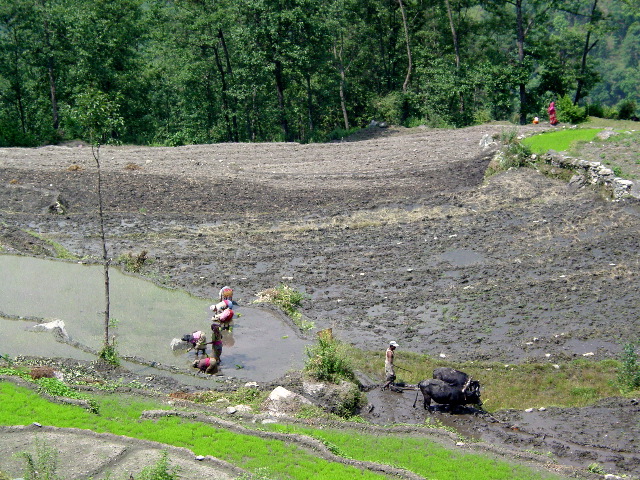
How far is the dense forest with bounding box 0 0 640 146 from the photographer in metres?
47.4

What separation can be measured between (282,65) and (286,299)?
29.0 metres

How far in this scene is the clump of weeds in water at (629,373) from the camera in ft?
56.9

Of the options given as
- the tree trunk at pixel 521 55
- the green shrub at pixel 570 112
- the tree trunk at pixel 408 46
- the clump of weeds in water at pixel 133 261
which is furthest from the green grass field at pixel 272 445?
the tree trunk at pixel 408 46

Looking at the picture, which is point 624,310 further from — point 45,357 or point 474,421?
point 45,357

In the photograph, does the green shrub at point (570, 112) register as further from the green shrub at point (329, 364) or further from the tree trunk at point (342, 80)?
the green shrub at point (329, 364)

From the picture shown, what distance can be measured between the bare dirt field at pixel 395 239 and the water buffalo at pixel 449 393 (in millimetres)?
429

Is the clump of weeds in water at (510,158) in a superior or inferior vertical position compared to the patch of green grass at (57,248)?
superior

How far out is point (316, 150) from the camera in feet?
140

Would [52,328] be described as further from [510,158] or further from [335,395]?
[510,158]

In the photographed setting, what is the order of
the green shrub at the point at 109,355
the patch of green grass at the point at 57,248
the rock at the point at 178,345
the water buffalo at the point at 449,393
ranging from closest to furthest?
1. the water buffalo at the point at 449,393
2. the green shrub at the point at 109,355
3. the rock at the point at 178,345
4. the patch of green grass at the point at 57,248

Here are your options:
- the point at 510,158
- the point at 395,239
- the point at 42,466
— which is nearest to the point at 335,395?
the point at 42,466

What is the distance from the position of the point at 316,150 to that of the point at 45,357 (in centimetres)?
2559

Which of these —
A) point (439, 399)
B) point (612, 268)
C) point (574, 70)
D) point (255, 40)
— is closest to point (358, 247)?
point (612, 268)

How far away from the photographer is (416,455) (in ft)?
48.6
